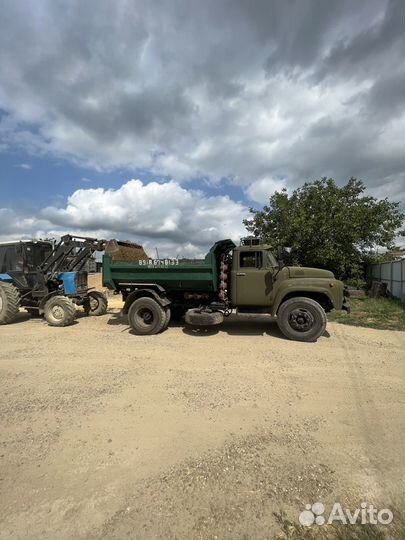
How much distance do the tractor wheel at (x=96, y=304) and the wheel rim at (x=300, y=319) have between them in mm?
6742

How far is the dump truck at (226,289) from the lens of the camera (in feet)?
24.7

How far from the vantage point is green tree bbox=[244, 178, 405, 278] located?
1655cm

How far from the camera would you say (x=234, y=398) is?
4.34 meters

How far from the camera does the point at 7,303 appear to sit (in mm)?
9578

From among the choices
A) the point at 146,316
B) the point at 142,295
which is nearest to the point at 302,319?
the point at 146,316

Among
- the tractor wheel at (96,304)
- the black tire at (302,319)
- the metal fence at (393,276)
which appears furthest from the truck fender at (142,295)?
the metal fence at (393,276)

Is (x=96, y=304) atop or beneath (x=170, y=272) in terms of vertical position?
beneath

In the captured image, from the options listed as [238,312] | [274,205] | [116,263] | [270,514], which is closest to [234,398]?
[270,514]

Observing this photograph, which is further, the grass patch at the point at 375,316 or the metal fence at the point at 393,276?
the metal fence at the point at 393,276

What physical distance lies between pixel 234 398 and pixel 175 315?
18.8 feet

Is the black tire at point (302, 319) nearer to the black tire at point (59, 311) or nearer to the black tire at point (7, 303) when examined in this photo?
the black tire at point (59, 311)

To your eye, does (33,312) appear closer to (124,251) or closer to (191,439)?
(124,251)

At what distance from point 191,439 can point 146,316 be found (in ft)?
17.5

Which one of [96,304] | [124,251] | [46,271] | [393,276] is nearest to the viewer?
[124,251]
